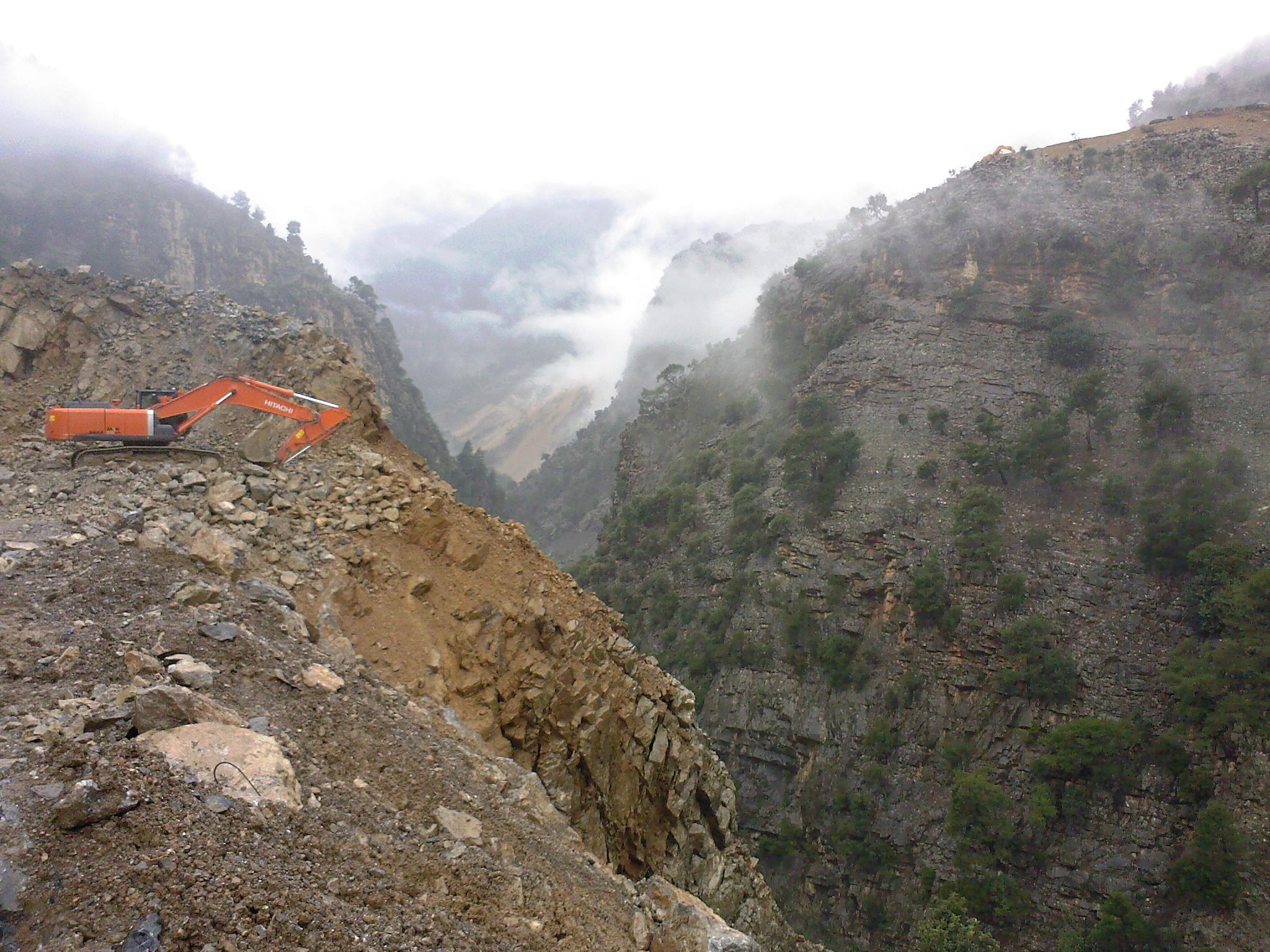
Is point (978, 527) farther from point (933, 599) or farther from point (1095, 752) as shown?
point (1095, 752)

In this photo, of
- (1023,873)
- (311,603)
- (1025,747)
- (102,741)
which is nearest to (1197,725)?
(1025,747)

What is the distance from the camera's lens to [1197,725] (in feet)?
67.2

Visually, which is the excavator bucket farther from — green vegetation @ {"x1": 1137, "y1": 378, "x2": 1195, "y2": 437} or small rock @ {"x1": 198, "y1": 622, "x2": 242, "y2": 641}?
green vegetation @ {"x1": 1137, "y1": 378, "x2": 1195, "y2": 437}

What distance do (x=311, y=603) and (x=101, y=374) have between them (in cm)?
703

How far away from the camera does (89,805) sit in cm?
322

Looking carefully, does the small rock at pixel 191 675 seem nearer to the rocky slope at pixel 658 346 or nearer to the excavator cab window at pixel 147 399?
the excavator cab window at pixel 147 399

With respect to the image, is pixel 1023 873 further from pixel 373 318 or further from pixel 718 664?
pixel 373 318

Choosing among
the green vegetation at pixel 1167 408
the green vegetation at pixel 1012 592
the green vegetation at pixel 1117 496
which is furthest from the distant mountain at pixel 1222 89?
the green vegetation at pixel 1012 592

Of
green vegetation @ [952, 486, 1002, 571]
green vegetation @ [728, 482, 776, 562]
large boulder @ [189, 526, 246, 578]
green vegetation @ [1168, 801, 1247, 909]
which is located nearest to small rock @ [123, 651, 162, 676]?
large boulder @ [189, 526, 246, 578]

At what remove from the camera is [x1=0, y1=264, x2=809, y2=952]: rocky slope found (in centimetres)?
327

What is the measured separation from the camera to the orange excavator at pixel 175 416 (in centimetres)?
846

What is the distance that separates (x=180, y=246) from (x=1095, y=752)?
2904 inches

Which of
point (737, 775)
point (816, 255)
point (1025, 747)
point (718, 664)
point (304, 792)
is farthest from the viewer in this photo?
point (816, 255)

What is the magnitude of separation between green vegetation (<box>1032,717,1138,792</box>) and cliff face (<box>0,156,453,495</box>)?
45532 millimetres
